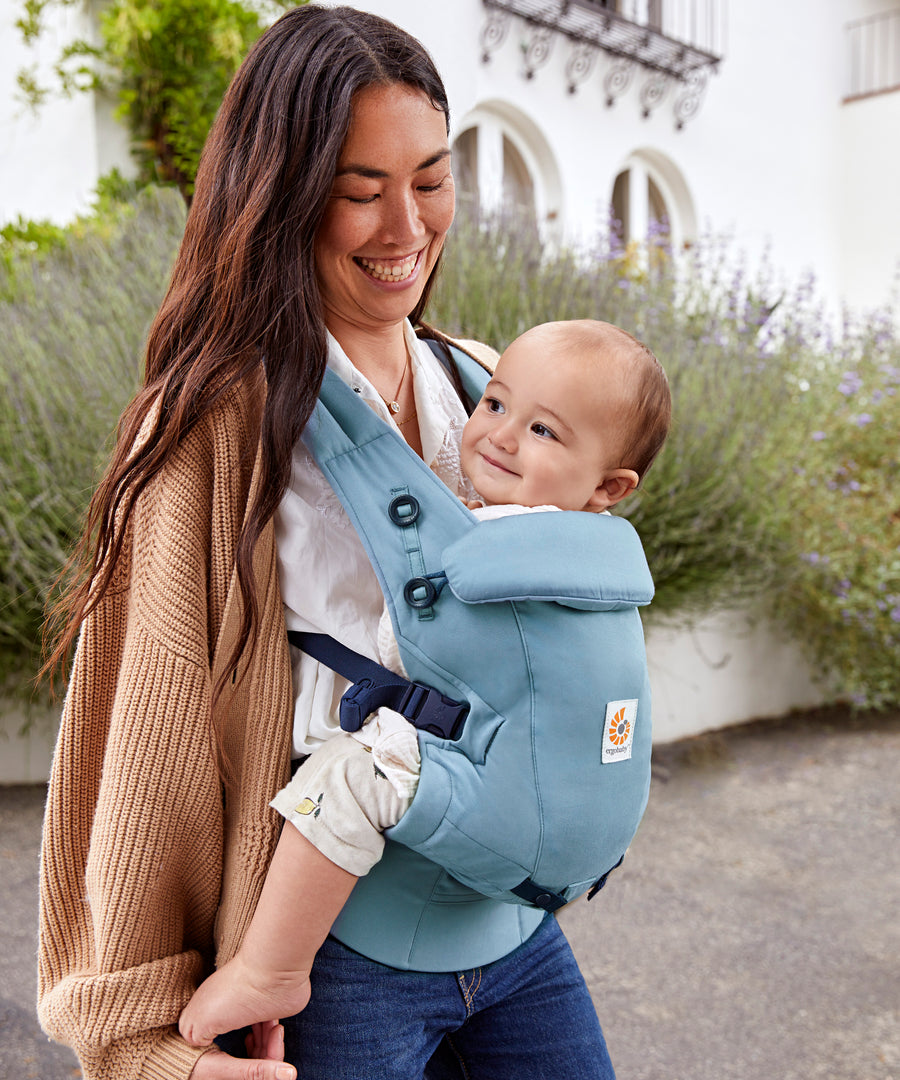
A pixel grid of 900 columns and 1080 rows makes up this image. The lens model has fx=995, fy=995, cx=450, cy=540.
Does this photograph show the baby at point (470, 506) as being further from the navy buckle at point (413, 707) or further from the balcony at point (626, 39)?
the balcony at point (626, 39)

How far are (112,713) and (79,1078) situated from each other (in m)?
1.80

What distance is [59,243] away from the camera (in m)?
5.76

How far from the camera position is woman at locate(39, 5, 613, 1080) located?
0.97 meters

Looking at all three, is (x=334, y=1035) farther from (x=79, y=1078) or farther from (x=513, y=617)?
(x=79, y=1078)

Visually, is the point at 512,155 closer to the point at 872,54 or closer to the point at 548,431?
the point at 872,54

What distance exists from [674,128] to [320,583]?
34.3ft

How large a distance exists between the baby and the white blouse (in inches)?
2.3

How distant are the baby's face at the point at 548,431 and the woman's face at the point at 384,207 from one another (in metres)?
0.16

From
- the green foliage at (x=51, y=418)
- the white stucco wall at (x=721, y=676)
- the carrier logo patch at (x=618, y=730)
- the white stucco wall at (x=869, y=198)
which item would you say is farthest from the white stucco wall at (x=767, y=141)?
the carrier logo patch at (x=618, y=730)

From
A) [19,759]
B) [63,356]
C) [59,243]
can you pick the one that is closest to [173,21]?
[59,243]

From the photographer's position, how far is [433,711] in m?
0.94

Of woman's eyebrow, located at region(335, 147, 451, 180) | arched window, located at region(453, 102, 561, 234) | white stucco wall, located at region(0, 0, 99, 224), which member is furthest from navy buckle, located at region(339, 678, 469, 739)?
arched window, located at region(453, 102, 561, 234)

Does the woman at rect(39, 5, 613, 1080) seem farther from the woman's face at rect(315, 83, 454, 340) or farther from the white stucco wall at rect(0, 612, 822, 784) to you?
the white stucco wall at rect(0, 612, 822, 784)

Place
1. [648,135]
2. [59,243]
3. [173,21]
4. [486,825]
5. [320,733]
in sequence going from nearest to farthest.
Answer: [486,825] → [320,733] → [59,243] → [173,21] → [648,135]
